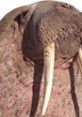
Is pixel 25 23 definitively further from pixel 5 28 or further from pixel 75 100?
pixel 75 100

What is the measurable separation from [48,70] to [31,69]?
35 cm

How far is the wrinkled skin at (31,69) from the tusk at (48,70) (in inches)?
3.5

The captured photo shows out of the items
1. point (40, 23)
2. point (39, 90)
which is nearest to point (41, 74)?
point (39, 90)

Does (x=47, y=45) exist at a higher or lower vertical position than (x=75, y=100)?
higher

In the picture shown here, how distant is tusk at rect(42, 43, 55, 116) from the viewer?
15.6ft

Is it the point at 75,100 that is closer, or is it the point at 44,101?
the point at 44,101

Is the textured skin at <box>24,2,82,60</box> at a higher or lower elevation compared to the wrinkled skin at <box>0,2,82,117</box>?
higher

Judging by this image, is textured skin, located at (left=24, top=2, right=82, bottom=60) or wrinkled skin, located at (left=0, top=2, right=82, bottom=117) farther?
wrinkled skin, located at (left=0, top=2, right=82, bottom=117)

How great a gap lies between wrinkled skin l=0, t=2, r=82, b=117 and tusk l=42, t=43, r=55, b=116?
88 millimetres

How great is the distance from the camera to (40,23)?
491 centimetres

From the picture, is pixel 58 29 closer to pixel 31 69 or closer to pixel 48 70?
pixel 48 70

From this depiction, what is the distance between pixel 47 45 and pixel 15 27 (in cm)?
49

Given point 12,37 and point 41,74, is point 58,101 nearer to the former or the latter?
point 41,74

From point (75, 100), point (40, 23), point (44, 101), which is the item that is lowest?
point (75, 100)
